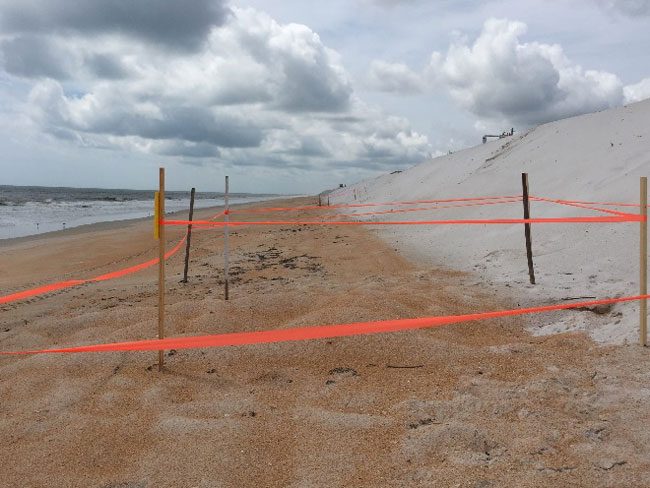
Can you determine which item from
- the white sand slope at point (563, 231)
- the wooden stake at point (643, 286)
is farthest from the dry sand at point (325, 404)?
the white sand slope at point (563, 231)

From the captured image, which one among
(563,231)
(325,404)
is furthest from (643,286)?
(563,231)

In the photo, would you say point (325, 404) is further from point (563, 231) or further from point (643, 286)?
point (563, 231)

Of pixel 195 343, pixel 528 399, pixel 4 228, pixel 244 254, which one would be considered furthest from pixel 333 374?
pixel 4 228

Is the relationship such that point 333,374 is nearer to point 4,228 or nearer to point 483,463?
→ point 483,463

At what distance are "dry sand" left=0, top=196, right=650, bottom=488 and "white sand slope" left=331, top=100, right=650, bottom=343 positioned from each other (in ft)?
2.17

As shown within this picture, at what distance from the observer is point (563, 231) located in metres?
9.16

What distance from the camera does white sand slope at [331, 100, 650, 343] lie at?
249 inches

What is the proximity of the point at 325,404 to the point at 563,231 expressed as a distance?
7.01 metres

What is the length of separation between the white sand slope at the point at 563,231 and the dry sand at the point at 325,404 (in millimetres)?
662

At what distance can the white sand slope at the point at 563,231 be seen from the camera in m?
6.32

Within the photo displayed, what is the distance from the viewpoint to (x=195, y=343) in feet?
13.7

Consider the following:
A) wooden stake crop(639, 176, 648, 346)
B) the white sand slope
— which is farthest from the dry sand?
the white sand slope

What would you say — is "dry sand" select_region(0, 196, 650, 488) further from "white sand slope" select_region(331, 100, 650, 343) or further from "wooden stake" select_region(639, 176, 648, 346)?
"white sand slope" select_region(331, 100, 650, 343)

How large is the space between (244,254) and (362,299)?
6.89 m
